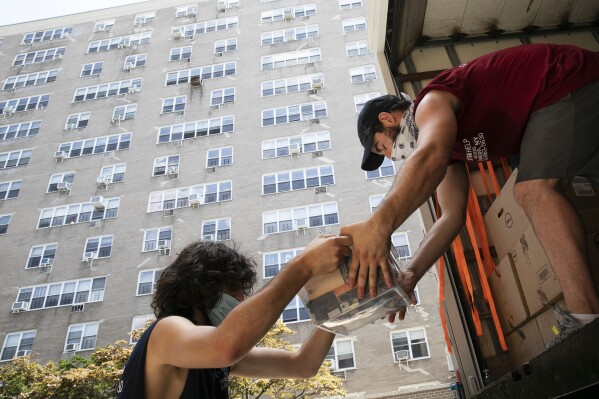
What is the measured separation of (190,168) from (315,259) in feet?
85.7

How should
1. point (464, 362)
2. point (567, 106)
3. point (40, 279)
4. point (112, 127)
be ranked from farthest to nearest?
point (112, 127) → point (40, 279) → point (464, 362) → point (567, 106)

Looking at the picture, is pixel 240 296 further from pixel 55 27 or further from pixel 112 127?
pixel 55 27

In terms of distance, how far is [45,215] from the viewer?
26797 mm

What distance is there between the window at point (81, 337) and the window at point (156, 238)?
14.8ft

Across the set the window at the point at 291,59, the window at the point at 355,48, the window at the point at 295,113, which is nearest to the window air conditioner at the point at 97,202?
the window at the point at 295,113

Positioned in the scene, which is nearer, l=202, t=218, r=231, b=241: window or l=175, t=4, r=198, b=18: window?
l=202, t=218, r=231, b=241: window

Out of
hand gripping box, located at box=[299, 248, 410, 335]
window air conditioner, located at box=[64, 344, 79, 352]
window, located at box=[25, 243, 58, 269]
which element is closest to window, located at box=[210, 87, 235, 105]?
window, located at box=[25, 243, 58, 269]

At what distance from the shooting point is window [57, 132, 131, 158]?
1126 inches

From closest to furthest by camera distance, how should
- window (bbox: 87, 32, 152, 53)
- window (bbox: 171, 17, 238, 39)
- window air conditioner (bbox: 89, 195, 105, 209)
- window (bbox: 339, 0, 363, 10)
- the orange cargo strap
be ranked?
the orange cargo strap, window air conditioner (bbox: 89, 195, 105, 209), window (bbox: 339, 0, 363, 10), window (bbox: 171, 17, 238, 39), window (bbox: 87, 32, 152, 53)

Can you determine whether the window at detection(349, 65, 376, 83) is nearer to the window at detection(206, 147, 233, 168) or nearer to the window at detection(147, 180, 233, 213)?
the window at detection(206, 147, 233, 168)

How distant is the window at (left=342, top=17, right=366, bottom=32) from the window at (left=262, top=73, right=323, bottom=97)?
449 cm

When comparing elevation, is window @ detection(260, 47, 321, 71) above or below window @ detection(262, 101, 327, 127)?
above

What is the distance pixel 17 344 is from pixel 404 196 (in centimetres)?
2667

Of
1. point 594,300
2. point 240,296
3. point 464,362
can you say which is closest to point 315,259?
point 240,296
